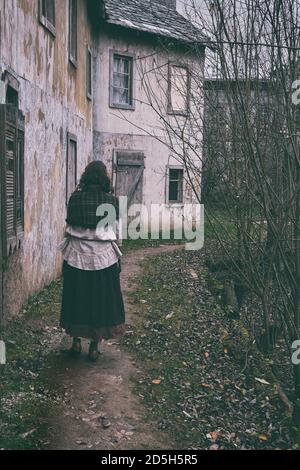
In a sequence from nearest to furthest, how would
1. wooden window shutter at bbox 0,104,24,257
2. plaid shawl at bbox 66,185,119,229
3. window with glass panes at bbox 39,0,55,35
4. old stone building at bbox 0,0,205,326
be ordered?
plaid shawl at bbox 66,185,119,229 < wooden window shutter at bbox 0,104,24,257 < old stone building at bbox 0,0,205,326 < window with glass panes at bbox 39,0,55,35

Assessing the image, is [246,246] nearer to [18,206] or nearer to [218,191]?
[218,191]

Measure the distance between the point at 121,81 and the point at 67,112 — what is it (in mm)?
5533

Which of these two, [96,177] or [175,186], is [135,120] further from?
[96,177]

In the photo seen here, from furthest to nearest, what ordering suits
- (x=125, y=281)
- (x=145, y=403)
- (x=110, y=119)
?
1. (x=110, y=119)
2. (x=125, y=281)
3. (x=145, y=403)

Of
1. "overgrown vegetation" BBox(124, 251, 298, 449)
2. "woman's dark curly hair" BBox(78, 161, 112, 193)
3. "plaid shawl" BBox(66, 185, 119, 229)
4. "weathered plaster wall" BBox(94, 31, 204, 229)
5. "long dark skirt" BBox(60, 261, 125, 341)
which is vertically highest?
"weathered plaster wall" BBox(94, 31, 204, 229)

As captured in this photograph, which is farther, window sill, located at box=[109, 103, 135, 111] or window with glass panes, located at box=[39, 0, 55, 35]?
window sill, located at box=[109, 103, 135, 111]

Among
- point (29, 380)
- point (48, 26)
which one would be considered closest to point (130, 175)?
point (48, 26)

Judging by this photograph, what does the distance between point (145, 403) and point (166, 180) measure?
1187 cm

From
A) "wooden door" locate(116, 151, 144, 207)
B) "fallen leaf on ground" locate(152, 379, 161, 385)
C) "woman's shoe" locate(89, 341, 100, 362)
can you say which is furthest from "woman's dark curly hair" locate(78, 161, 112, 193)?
"wooden door" locate(116, 151, 144, 207)

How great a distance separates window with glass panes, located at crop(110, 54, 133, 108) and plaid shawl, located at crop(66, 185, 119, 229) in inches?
402

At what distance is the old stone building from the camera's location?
6.54 meters

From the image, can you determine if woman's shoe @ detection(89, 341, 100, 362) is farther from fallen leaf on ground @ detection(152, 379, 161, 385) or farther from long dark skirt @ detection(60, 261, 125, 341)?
fallen leaf on ground @ detection(152, 379, 161, 385)

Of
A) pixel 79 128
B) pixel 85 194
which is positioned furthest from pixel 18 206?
pixel 79 128

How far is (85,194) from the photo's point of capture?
5.79 m
